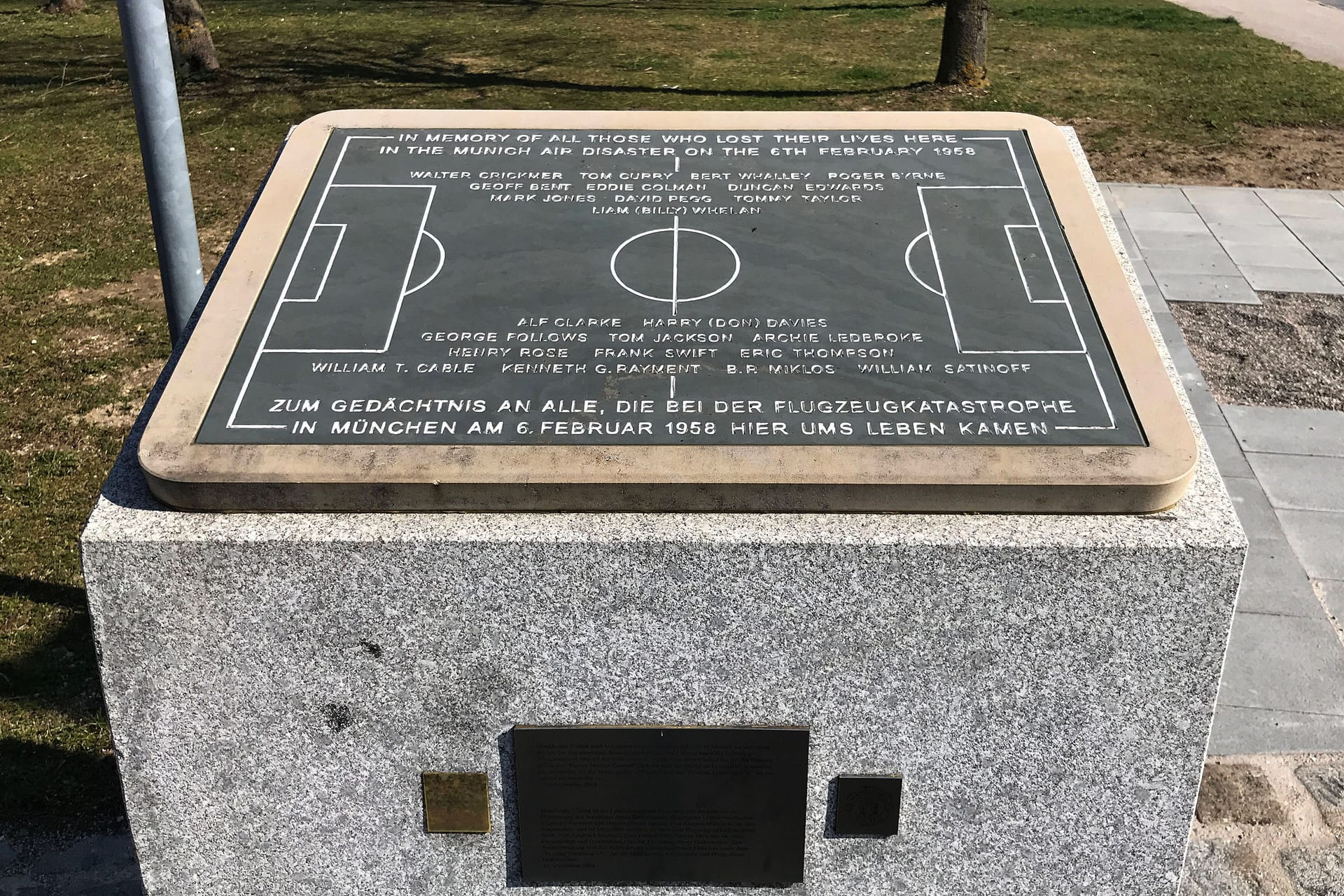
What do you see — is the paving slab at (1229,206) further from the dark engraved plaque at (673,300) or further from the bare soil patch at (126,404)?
the bare soil patch at (126,404)

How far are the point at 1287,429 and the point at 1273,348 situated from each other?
0.87m

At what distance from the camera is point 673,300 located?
283cm

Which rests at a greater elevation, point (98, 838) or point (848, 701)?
point (848, 701)

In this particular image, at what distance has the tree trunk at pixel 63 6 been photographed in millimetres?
14922

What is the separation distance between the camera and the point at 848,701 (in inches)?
102

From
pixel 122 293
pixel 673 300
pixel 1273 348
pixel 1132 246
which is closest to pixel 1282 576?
pixel 1273 348

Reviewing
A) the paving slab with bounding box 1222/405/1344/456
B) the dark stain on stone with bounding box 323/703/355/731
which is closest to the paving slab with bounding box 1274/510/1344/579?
the paving slab with bounding box 1222/405/1344/456

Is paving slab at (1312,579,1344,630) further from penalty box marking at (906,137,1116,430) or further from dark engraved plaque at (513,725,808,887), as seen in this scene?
dark engraved plaque at (513,725,808,887)

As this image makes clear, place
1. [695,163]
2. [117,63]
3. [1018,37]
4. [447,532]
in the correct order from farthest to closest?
[1018,37] < [117,63] < [695,163] < [447,532]

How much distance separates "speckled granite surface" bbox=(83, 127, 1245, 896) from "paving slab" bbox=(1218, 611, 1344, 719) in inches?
59.8

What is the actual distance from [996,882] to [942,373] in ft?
3.85

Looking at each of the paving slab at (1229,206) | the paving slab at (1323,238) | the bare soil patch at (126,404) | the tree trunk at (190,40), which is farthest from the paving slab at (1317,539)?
the tree trunk at (190,40)

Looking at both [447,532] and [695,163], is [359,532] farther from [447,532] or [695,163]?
[695,163]

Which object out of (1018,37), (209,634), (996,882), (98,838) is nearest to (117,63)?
(1018,37)
